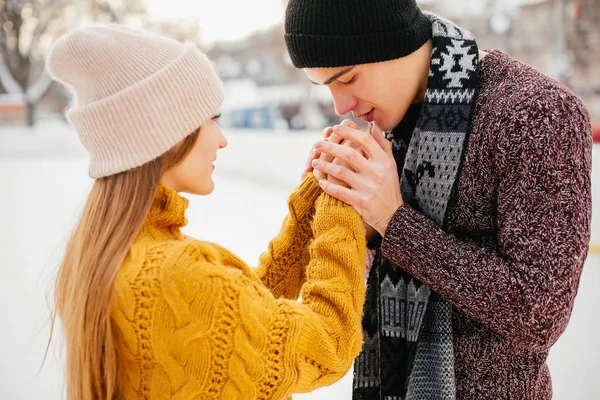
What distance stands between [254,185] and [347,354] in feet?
19.7

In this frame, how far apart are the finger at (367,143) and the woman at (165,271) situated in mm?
122

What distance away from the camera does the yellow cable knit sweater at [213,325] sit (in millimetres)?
849

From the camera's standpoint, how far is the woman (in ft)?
2.81

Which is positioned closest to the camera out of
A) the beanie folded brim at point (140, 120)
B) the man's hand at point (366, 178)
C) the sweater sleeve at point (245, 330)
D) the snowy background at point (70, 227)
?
the sweater sleeve at point (245, 330)

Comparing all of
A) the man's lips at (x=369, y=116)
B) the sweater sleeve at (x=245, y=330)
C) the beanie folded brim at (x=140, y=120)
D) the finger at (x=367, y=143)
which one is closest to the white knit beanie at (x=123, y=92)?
the beanie folded brim at (x=140, y=120)

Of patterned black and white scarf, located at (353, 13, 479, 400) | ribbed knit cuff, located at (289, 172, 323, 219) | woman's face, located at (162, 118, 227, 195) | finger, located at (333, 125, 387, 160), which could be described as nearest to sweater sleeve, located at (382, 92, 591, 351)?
patterned black and white scarf, located at (353, 13, 479, 400)

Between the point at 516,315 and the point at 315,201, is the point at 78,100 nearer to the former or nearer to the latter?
the point at 315,201

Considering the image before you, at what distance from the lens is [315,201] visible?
4.06 feet

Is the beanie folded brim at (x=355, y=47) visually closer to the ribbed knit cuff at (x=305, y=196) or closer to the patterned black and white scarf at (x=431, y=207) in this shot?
the patterned black and white scarf at (x=431, y=207)

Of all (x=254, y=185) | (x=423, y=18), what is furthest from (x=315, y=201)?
(x=254, y=185)

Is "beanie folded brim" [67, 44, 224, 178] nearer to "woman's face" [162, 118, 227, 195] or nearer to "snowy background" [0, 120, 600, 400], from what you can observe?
"woman's face" [162, 118, 227, 195]

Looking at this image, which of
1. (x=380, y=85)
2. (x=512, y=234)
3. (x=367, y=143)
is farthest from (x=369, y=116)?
(x=512, y=234)

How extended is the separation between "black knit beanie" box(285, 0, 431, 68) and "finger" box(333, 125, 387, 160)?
0.51 feet

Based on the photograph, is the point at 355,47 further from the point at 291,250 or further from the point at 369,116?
the point at 291,250
